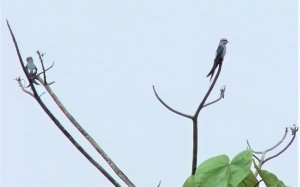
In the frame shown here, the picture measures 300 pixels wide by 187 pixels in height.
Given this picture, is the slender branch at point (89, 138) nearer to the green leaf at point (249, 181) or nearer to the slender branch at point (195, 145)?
the slender branch at point (195, 145)

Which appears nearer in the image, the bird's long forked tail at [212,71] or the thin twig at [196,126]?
the thin twig at [196,126]

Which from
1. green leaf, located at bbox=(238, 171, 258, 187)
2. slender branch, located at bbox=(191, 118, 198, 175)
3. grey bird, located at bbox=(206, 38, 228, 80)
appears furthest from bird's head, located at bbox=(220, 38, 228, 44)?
green leaf, located at bbox=(238, 171, 258, 187)

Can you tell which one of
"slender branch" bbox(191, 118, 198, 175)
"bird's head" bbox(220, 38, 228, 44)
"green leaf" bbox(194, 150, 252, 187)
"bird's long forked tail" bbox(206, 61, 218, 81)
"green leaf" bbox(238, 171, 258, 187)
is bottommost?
"green leaf" bbox(238, 171, 258, 187)

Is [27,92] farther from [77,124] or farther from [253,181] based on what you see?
[253,181]

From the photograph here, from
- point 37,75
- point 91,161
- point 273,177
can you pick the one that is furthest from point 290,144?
point 37,75

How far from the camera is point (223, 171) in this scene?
1.50m

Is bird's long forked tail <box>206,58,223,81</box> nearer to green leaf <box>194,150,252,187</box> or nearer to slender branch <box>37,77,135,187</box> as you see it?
green leaf <box>194,150,252,187</box>

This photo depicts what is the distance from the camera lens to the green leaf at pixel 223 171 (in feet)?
4.80

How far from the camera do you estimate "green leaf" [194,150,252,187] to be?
57.6 inches

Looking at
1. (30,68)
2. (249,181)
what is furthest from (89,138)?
(249,181)

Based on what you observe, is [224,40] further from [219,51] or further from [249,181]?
[249,181]

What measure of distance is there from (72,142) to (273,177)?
51 centimetres

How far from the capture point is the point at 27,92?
154 centimetres

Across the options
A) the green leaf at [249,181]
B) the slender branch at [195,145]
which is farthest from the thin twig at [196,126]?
the green leaf at [249,181]
